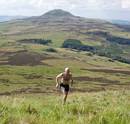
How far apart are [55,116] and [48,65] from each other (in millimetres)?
175916

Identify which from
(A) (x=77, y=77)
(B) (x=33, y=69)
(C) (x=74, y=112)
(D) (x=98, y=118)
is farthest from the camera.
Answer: (B) (x=33, y=69)

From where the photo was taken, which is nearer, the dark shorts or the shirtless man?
the shirtless man

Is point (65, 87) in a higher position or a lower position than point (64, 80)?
lower

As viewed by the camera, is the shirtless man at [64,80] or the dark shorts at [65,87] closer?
the shirtless man at [64,80]

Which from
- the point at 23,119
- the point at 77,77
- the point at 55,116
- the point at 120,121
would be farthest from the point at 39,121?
the point at 77,77

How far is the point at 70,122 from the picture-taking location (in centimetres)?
814

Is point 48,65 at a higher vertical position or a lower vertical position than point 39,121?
lower

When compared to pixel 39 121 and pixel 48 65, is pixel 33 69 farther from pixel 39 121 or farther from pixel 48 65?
pixel 39 121

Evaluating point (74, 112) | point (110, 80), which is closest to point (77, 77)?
point (110, 80)

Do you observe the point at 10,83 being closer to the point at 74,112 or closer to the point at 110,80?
the point at 110,80

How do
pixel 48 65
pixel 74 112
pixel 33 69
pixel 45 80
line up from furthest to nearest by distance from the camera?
pixel 48 65
pixel 33 69
pixel 45 80
pixel 74 112

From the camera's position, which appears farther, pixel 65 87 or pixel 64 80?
pixel 65 87

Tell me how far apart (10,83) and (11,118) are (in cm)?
12475

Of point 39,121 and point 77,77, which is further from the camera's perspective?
point 77,77
